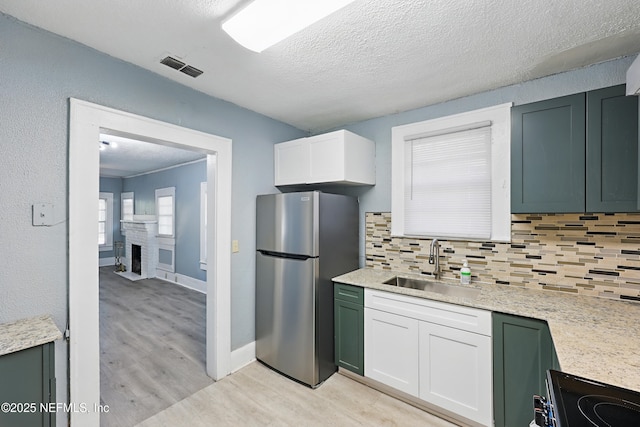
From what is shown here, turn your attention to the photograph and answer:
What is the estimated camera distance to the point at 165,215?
20.6 feet

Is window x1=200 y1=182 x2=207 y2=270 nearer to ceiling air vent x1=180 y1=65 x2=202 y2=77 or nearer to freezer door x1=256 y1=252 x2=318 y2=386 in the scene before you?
freezer door x1=256 y1=252 x2=318 y2=386

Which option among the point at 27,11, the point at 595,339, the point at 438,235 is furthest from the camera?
the point at 438,235

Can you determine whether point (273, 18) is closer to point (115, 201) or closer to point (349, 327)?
point (349, 327)

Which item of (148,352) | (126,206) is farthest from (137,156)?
(148,352)

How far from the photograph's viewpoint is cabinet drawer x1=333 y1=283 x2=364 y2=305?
2.38 meters

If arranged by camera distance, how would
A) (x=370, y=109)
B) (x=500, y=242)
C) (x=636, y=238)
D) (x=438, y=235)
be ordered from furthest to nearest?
(x=370, y=109), (x=438, y=235), (x=500, y=242), (x=636, y=238)

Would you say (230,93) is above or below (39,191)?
above

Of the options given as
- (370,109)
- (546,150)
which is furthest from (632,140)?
(370,109)

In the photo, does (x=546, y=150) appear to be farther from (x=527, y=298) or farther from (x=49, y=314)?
(x=49, y=314)

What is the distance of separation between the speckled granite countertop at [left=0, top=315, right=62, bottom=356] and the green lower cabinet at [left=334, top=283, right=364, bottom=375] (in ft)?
6.09

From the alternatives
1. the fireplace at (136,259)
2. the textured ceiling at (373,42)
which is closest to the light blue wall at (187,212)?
the fireplace at (136,259)

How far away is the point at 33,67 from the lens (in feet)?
5.11

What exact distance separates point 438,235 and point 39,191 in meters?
2.85

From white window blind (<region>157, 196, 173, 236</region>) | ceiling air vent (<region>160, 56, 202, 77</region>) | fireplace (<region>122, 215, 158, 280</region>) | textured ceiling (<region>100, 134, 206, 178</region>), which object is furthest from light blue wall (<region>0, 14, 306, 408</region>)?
fireplace (<region>122, 215, 158, 280</region>)
